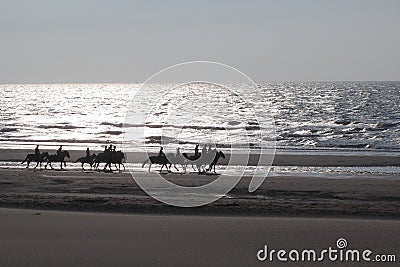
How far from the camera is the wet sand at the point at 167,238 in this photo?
13047mm

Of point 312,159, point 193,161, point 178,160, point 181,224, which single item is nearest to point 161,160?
point 178,160

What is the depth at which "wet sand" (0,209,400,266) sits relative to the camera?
1305 centimetres

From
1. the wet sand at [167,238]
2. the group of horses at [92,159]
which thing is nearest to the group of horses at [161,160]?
the group of horses at [92,159]

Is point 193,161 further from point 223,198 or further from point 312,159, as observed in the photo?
point 312,159

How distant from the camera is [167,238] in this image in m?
14.8

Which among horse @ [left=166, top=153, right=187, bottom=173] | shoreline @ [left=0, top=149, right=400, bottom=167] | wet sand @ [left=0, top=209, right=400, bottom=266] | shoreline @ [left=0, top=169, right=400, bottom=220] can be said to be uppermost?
shoreline @ [left=0, top=149, right=400, bottom=167]

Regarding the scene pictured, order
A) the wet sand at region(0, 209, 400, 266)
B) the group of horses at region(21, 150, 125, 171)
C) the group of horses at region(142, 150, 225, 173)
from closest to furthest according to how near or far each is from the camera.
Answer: the wet sand at region(0, 209, 400, 266), the group of horses at region(142, 150, 225, 173), the group of horses at region(21, 150, 125, 171)

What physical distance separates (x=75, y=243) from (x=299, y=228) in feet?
16.9

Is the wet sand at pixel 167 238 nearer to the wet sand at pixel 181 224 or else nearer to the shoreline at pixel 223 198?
the wet sand at pixel 181 224

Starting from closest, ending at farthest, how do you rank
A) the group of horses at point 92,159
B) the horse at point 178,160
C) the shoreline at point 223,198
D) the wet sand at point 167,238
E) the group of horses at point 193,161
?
the wet sand at point 167,238 → the shoreline at point 223,198 → the horse at point 178,160 → the group of horses at point 193,161 → the group of horses at point 92,159

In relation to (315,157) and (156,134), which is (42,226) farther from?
(156,134)

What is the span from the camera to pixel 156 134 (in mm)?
55938

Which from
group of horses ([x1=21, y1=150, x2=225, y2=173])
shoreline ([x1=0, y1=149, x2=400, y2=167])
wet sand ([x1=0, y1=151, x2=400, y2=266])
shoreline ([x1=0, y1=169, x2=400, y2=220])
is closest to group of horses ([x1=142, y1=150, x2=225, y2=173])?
group of horses ([x1=21, y1=150, x2=225, y2=173])

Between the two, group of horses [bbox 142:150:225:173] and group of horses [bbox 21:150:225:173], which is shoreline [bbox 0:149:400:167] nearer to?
group of horses [bbox 21:150:225:173]
